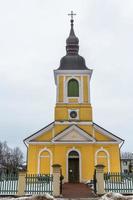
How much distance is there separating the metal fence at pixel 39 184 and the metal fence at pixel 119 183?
2.82 meters

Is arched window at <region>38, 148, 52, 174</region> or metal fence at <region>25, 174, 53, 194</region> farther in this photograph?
arched window at <region>38, 148, 52, 174</region>

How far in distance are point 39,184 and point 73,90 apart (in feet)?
42.4

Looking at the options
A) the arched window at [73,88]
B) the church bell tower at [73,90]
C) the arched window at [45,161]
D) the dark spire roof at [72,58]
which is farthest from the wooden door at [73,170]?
the dark spire roof at [72,58]

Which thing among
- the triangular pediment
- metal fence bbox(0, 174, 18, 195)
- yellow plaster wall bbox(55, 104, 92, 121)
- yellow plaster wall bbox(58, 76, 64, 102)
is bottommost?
metal fence bbox(0, 174, 18, 195)

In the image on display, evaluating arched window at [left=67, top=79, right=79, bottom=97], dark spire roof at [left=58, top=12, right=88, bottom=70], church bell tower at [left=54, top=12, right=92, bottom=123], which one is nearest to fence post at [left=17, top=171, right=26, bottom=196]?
church bell tower at [left=54, top=12, right=92, bottom=123]

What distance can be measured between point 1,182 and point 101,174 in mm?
5021

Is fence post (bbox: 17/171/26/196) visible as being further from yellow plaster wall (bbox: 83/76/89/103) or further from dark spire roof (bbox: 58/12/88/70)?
dark spire roof (bbox: 58/12/88/70)

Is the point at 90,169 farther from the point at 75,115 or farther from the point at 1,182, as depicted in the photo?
the point at 1,182

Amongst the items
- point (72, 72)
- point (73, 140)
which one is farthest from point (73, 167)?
point (72, 72)

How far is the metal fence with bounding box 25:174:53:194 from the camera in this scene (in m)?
15.1

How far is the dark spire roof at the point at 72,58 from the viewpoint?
27.5m

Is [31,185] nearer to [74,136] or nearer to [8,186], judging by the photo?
[8,186]

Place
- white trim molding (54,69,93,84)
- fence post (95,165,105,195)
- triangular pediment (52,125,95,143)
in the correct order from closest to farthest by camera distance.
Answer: fence post (95,165,105,195)
triangular pediment (52,125,95,143)
white trim molding (54,69,93,84)

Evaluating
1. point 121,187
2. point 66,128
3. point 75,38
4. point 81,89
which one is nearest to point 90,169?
point 66,128
